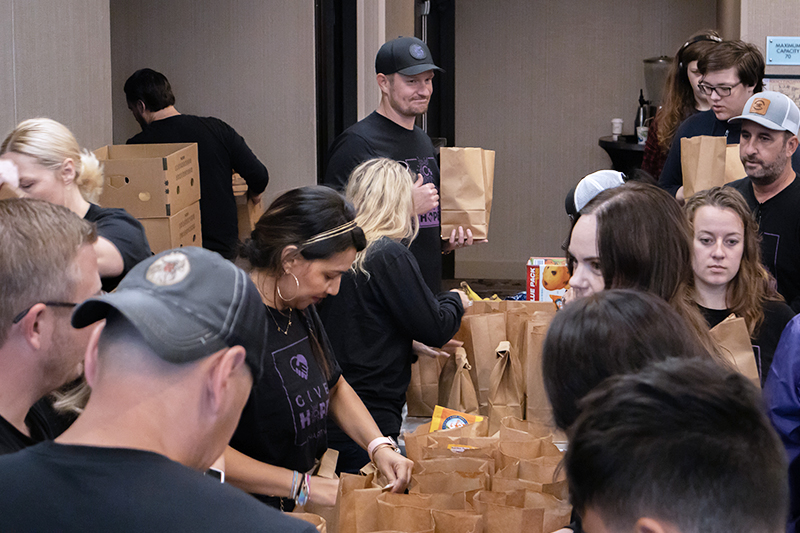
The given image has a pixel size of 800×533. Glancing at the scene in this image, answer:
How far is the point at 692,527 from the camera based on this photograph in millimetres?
783

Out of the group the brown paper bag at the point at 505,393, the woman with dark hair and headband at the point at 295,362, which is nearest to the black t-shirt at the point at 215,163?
the brown paper bag at the point at 505,393

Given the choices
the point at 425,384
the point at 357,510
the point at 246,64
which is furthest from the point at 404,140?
the point at 357,510

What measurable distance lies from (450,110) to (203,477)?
7.56m

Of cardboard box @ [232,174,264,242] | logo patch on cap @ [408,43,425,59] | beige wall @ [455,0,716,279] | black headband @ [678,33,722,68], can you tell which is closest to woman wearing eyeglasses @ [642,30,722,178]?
black headband @ [678,33,722,68]

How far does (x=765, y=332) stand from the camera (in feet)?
7.49

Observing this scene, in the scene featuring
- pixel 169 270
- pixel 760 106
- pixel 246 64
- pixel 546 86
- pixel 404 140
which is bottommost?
pixel 169 270

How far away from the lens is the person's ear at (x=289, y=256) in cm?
197

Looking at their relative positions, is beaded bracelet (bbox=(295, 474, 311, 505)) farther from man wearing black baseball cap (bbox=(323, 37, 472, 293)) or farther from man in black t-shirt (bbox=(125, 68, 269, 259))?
man in black t-shirt (bbox=(125, 68, 269, 259))

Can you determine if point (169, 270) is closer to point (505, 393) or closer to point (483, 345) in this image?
point (505, 393)

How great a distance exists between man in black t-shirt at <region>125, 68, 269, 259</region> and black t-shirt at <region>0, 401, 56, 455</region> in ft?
8.43

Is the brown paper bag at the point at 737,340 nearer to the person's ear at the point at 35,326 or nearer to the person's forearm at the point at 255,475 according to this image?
the person's forearm at the point at 255,475

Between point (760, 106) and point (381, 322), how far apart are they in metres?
1.58

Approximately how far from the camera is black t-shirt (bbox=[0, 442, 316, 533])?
777mm

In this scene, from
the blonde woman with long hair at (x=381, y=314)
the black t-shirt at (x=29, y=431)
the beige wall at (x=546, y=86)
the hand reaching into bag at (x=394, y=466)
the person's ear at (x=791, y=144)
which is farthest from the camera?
the beige wall at (x=546, y=86)
